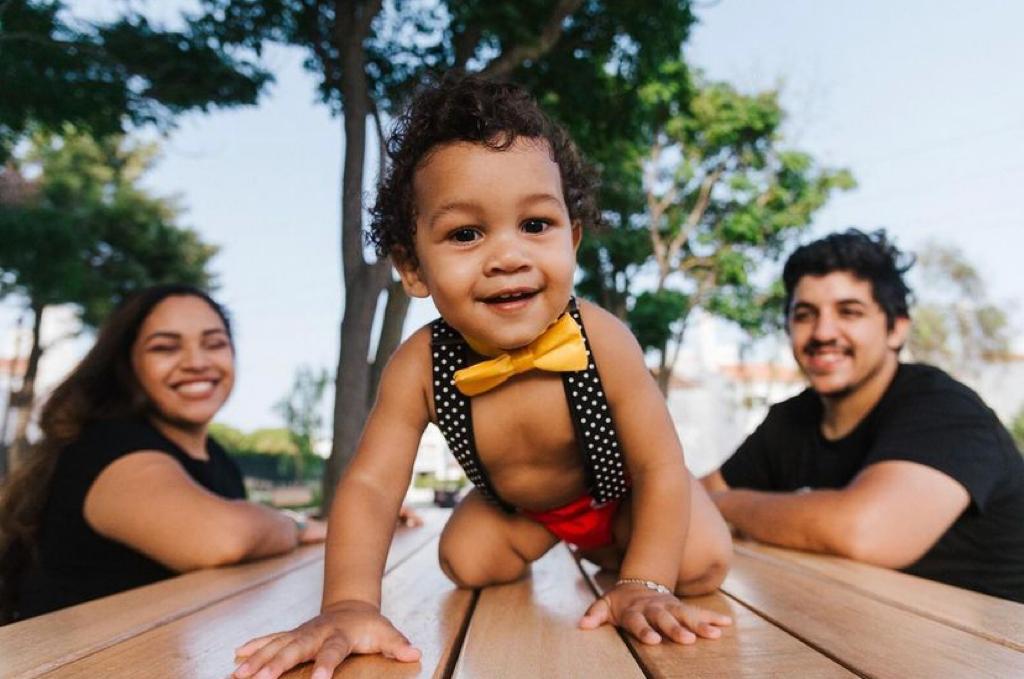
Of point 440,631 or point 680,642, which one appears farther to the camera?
point 440,631

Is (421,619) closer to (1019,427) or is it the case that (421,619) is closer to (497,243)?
(497,243)

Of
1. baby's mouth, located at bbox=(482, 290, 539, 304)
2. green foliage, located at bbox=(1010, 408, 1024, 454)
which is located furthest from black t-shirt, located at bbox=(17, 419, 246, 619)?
green foliage, located at bbox=(1010, 408, 1024, 454)

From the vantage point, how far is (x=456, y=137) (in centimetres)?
154

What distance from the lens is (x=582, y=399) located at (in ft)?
5.31

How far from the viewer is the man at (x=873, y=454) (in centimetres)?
216

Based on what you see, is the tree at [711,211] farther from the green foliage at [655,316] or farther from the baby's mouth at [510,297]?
the baby's mouth at [510,297]

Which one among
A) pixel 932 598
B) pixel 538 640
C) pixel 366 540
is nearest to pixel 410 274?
pixel 366 540

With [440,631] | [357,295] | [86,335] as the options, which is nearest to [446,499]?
[357,295]

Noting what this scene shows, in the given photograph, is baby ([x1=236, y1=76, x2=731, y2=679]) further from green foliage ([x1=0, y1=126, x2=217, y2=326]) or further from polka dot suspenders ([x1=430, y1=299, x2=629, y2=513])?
green foliage ([x1=0, y1=126, x2=217, y2=326])

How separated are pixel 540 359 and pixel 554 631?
1.63 feet

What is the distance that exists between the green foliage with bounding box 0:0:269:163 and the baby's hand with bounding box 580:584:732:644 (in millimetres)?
4409

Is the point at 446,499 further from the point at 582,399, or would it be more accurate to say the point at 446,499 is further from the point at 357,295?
the point at 582,399

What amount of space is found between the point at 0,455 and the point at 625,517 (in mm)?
10520

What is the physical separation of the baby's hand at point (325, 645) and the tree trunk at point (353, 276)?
14.4 ft
